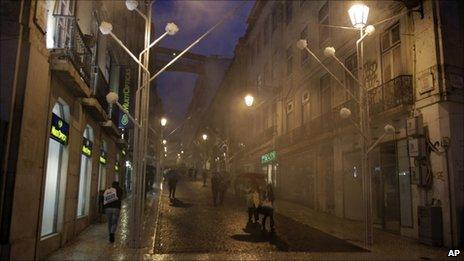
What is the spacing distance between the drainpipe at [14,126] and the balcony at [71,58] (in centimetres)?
130

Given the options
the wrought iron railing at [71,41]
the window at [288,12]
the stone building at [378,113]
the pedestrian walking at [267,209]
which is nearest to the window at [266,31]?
the stone building at [378,113]

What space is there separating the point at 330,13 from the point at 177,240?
549 inches

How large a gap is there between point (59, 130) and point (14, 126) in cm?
271

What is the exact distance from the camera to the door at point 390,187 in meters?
15.1

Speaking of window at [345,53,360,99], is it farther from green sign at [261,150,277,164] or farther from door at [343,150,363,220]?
green sign at [261,150,277,164]

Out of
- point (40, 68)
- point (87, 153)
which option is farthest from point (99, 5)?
point (40, 68)

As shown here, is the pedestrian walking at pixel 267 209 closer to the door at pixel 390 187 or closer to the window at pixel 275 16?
the door at pixel 390 187

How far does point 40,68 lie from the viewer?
884 cm

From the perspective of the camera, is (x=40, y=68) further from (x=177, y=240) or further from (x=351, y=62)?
(x=351, y=62)

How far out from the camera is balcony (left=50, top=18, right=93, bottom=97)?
9664 millimetres

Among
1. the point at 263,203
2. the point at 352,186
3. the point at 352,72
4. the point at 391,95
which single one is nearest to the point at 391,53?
the point at 391,95

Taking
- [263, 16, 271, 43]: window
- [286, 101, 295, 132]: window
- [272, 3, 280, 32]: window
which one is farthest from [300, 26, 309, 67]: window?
[263, 16, 271, 43]: window

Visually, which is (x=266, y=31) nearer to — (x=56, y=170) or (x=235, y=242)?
(x=235, y=242)

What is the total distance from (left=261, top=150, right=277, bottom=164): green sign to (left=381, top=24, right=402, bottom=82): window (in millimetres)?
13890
